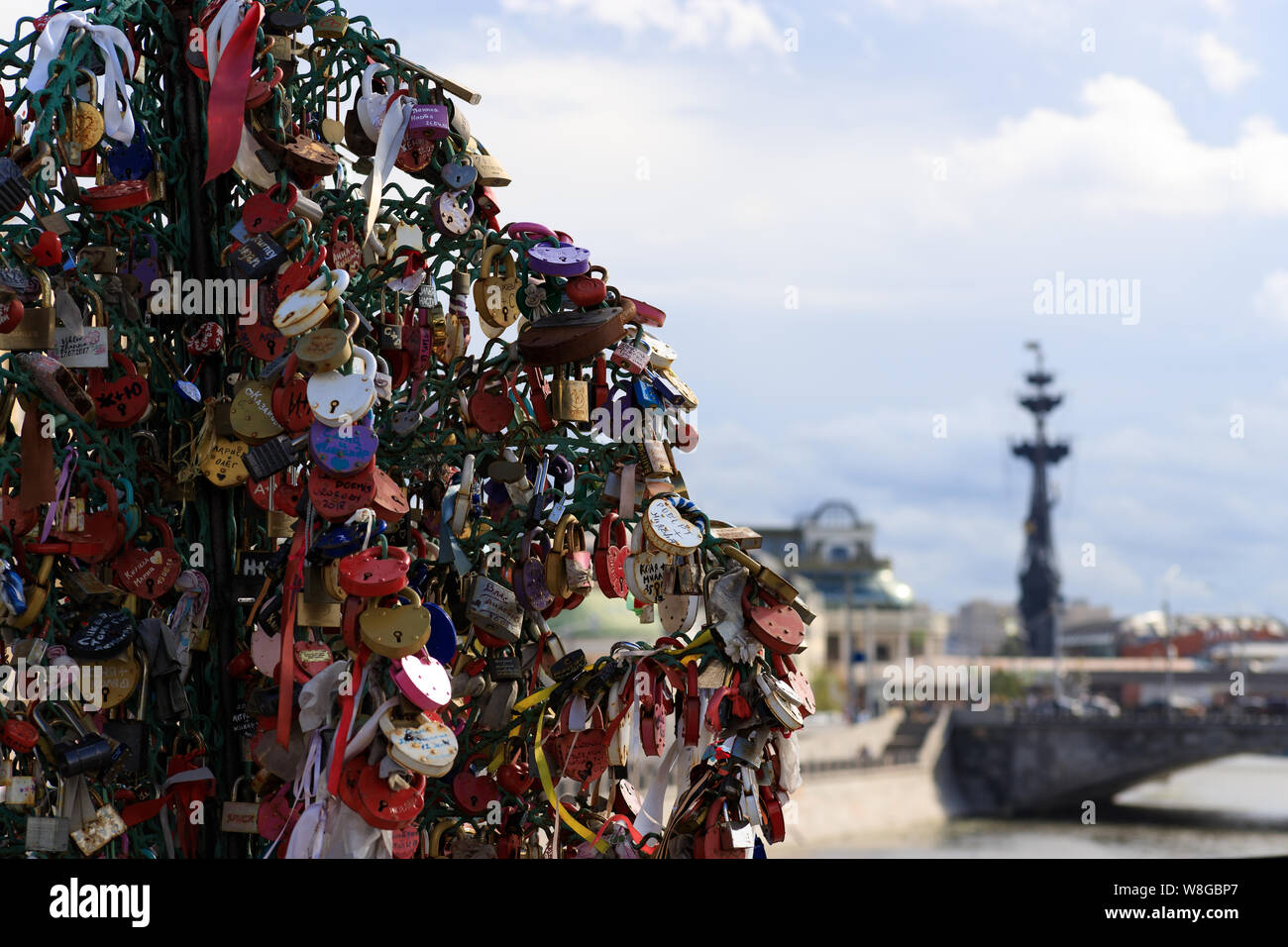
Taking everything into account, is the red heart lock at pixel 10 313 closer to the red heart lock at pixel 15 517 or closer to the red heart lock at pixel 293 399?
the red heart lock at pixel 15 517

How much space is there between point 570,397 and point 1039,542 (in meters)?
97.7

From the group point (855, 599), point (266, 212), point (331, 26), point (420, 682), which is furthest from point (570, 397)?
point (855, 599)

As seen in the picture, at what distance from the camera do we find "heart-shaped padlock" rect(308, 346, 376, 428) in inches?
250

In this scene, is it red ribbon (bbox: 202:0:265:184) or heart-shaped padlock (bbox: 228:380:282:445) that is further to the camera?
red ribbon (bbox: 202:0:265:184)

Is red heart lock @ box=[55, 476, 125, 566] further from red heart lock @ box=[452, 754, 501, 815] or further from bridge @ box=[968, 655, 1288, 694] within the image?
bridge @ box=[968, 655, 1288, 694]

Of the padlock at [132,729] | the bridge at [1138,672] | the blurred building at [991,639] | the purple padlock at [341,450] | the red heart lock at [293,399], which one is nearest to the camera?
the purple padlock at [341,450]

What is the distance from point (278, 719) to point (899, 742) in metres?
59.6

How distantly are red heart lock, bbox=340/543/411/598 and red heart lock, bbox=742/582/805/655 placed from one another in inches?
60.4

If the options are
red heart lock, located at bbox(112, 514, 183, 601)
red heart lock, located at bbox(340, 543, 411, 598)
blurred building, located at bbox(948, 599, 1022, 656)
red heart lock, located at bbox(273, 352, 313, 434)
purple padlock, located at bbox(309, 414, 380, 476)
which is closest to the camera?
red heart lock, located at bbox(340, 543, 411, 598)

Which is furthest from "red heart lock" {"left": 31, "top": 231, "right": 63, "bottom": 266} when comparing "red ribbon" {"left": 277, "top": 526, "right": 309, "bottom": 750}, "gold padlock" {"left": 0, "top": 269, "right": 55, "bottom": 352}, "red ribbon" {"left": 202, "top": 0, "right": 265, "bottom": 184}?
"red ribbon" {"left": 277, "top": 526, "right": 309, "bottom": 750}

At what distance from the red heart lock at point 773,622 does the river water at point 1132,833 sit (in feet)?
143

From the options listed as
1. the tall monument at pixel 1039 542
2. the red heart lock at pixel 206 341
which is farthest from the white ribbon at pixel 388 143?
the tall monument at pixel 1039 542

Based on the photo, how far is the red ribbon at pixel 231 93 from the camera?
743cm

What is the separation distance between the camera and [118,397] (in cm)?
734
